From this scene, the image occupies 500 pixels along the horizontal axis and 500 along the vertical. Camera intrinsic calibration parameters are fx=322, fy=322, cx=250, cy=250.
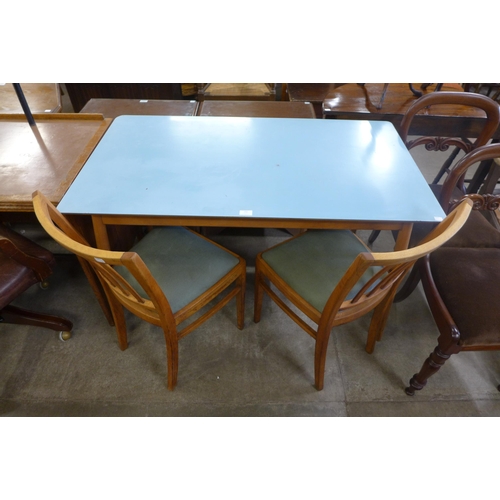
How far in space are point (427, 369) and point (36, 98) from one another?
2634mm

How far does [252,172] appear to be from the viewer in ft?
3.96

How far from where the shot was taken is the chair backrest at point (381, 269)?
32.1 inches

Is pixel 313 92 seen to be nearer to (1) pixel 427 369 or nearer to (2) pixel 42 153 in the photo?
(2) pixel 42 153

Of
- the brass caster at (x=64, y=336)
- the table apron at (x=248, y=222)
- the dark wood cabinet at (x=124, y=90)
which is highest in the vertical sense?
the dark wood cabinet at (x=124, y=90)

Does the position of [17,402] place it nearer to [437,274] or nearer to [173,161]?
[173,161]

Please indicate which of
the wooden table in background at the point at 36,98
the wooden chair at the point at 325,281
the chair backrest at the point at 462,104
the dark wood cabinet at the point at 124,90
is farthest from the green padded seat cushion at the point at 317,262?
the dark wood cabinet at the point at 124,90

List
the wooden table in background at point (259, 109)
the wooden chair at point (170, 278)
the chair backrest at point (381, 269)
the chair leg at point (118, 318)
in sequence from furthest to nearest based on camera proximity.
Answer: the wooden table in background at point (259, 109) → the chair leg at point (118, 318) → the wooden chair at point (170, 278) → the chair backrest at point (381, 269)

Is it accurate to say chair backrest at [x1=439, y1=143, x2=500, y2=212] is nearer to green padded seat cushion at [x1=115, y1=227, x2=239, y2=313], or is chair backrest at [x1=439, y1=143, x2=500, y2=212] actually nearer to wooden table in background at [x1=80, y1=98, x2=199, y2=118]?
green padded seat cushion at [x1=115, y1=227, x2=239, y2=313]

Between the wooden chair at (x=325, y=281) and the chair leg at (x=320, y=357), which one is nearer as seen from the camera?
the wooden chair at (x=325, y=281)

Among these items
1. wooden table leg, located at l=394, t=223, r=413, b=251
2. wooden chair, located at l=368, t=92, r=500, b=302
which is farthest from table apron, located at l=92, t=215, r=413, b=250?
wooden chair, located at l=368, t=92, r=500, b=302

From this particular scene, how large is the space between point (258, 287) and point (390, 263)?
72cm

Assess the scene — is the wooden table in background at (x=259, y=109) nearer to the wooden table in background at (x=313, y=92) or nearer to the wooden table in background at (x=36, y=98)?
the wooden table in background at (x=313, y=92)

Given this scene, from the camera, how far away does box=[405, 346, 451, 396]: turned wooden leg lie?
1154mm

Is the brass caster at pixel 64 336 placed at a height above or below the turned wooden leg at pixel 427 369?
below
